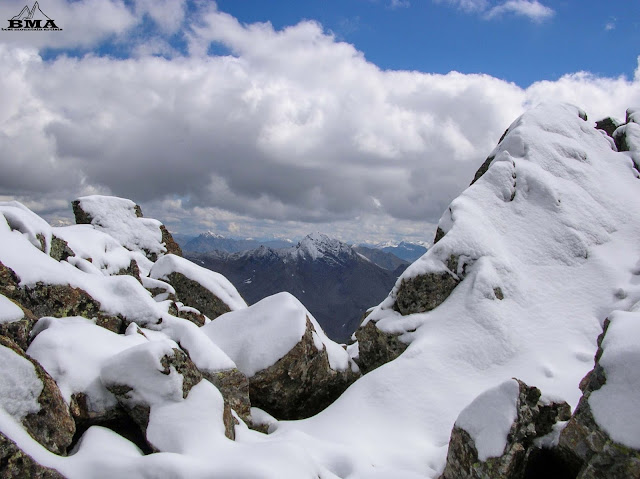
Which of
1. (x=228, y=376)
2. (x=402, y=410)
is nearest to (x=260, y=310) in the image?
(x=228, y=376)

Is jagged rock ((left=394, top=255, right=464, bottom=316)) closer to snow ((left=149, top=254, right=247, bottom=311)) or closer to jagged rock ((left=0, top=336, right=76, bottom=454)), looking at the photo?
snow ((left=149, top=254, right=247, bottom=311))

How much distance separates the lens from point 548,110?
4597 cm

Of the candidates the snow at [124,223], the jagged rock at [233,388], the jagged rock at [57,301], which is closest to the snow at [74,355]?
the jagged rock at [57,301]

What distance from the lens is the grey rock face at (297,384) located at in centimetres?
1983

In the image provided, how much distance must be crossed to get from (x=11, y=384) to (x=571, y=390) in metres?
22.7

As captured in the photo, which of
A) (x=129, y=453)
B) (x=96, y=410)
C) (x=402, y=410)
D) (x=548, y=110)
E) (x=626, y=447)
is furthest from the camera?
(x=548, y=110)

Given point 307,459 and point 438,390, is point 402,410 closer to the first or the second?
point 438,390

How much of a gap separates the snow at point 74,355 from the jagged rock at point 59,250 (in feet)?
34.4

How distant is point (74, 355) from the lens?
13.8m

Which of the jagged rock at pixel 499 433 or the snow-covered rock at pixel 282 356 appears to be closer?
the jagged rock at pixel 499 433

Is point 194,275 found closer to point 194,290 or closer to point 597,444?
point 194,290

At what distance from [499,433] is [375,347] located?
1427cm

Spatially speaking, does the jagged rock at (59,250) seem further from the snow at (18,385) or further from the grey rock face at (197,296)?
the snow at (18,385)

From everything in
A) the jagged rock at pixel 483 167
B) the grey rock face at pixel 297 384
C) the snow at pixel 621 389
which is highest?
the jagged rock at pixel 483 167
